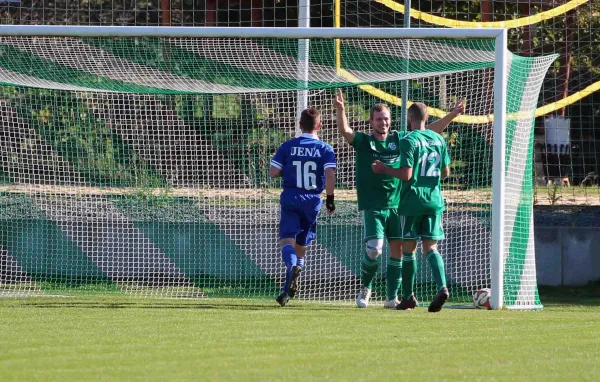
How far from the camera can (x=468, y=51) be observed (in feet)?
34.4

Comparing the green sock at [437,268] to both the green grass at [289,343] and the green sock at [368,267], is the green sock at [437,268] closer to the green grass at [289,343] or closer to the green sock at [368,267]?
the green grass at [289,343]

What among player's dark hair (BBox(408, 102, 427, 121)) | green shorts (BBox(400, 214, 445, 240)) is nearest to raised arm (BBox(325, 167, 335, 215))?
green shorts (BBox(400, 214, 445, 240))

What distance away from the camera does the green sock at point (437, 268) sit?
8777mm

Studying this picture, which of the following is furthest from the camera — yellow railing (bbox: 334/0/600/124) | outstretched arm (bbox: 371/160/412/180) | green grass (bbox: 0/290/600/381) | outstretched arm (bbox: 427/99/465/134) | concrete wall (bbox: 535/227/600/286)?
yellow railing (bbox: 334/0/600/124)

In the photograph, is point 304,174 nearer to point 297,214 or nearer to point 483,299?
point 297,214

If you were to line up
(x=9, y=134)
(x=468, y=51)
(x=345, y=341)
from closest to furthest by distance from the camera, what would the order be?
(x=345, y=341), (x=468, y=51), (x=9, y=134)

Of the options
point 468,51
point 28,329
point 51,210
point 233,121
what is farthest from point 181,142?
point 28,329

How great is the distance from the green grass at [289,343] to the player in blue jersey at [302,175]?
32.2 inches

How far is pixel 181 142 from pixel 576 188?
601cm

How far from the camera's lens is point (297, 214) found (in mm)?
9883

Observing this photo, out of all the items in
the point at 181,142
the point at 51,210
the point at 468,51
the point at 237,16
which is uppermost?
the point at 237,16

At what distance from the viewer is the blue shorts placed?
9.80m

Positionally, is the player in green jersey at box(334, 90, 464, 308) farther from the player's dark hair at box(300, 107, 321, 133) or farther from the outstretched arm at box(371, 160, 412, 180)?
the outstretched arm at box(371, 160, 412, 180)

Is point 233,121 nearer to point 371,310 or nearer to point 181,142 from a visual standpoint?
point 181,142
